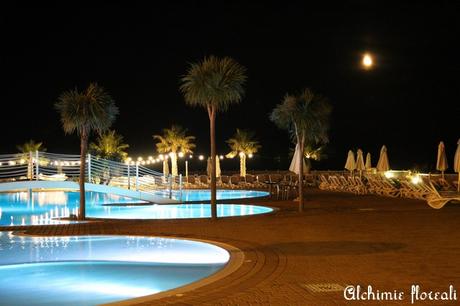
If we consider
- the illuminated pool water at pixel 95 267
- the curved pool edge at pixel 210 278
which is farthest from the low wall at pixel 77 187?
the curved pool edge at pixel 210 278

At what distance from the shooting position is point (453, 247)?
30.7ft

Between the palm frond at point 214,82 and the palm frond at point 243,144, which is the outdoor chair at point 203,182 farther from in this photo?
the palm frond at point 214,82

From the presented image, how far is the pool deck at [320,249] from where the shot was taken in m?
6.48

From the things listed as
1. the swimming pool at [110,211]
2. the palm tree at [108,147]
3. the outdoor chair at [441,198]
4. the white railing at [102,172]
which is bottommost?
the swimming pool at [110,211]

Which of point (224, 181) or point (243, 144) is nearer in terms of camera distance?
point (224, 181)

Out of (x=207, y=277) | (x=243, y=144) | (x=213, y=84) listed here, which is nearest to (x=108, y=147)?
(x=243, y=144)

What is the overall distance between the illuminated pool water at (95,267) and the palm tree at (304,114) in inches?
266

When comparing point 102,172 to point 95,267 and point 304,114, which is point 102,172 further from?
point 95,267

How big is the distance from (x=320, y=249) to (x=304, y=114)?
7781 millimetres

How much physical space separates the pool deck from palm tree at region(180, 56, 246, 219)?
2490 mm

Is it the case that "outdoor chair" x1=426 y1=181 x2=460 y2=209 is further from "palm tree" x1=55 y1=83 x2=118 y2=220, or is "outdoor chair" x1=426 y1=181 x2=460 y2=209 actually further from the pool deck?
"palm tree" x1=55 y1=83 x2=118 y2=220

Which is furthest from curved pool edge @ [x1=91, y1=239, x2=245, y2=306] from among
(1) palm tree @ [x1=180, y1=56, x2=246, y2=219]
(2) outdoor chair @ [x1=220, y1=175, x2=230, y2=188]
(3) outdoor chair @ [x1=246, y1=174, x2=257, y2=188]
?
(2) outdoor chair @ [x1=220, y1=175, x2=230, y2=188]

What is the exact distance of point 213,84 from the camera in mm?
14312

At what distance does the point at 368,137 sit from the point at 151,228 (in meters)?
59.5
